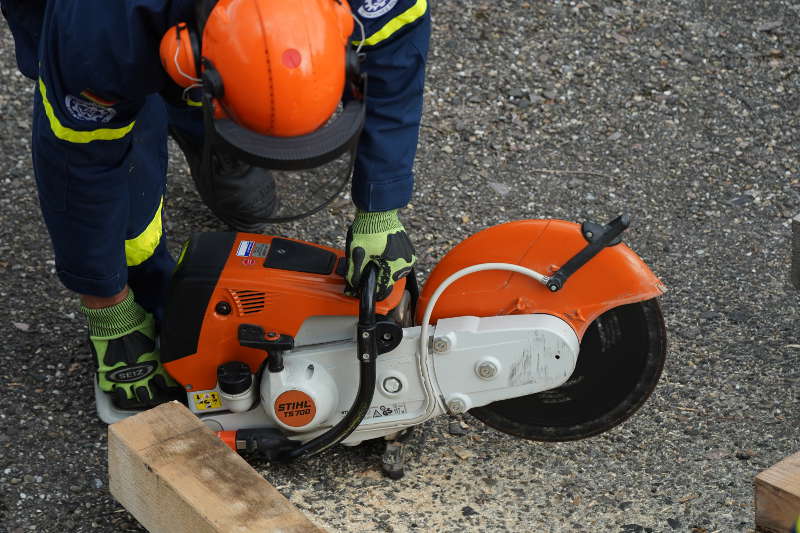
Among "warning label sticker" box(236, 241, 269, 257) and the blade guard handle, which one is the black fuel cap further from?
the blade guard handle

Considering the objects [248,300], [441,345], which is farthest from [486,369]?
[248,300]

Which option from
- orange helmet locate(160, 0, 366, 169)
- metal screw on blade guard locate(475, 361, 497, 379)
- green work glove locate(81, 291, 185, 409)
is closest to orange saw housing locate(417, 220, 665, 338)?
metal screw on blade guard locate(475, 361, 497, 379)

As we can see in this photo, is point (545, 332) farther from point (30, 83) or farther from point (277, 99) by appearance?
point (30, 83)

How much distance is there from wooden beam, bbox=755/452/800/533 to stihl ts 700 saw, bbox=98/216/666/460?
0.52m

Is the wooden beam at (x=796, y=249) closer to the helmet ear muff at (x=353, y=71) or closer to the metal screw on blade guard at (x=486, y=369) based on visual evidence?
the metal screw on blade guard at (x=486, y=369)

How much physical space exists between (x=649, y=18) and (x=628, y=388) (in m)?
2.68

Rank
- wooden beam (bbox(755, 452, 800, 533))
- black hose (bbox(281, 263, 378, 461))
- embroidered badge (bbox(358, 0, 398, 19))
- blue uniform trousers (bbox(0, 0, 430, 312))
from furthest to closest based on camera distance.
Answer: black hose (bbox(281, 263, 378, 461)), embroidered badge (bbox(358, 0, 398, 19)), blue uniform trousers (bbox(0, 0, 430, 312)), wooden beam (bbox(755, 452, 800, 533))

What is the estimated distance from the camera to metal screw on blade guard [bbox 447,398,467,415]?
271 cm

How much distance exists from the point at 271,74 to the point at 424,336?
88 cm

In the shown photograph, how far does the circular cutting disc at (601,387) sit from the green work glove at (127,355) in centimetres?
95

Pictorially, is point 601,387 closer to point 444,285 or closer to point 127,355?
point 444,285

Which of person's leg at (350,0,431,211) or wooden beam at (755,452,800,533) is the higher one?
person's leg at (350,0,431,211)

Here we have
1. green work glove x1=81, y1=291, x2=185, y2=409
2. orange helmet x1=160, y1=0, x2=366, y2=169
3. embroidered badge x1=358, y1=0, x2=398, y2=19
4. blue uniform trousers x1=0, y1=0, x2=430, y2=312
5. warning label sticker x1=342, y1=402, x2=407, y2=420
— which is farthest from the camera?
green work glove x1=81, y1=291, x2=185, y2=409

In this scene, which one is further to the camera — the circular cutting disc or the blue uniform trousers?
the circular cutting disc
